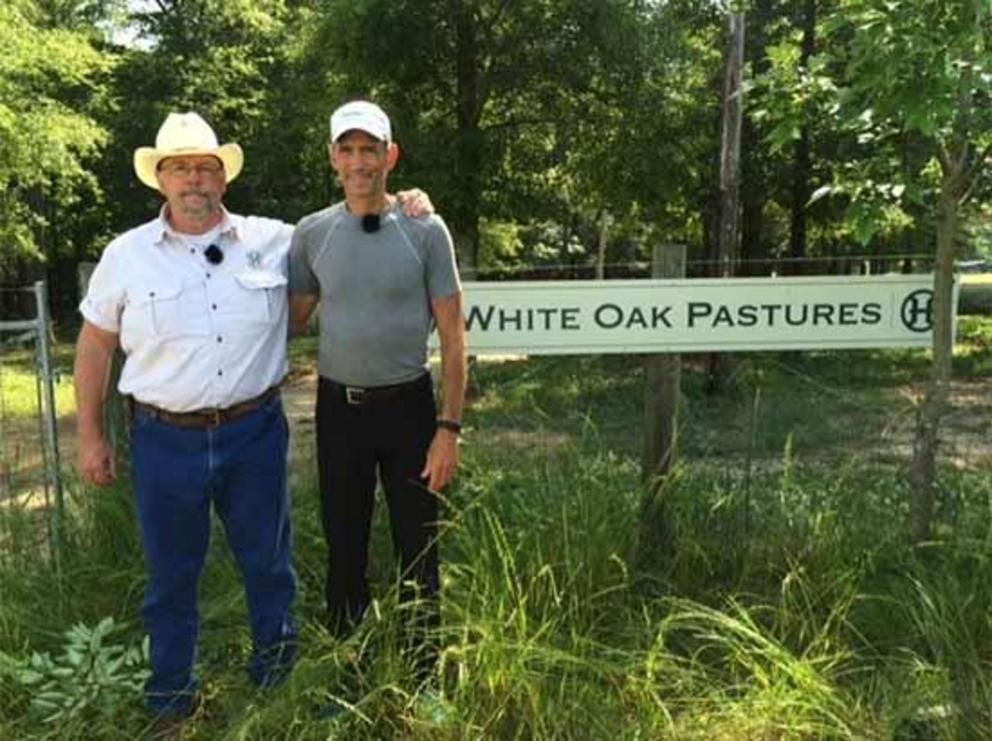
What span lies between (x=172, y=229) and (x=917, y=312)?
9.14 feet

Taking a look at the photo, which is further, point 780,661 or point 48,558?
point 48,558

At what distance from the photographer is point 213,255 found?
3.08 metres

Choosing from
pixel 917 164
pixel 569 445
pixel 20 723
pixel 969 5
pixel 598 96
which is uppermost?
pixel 598 96

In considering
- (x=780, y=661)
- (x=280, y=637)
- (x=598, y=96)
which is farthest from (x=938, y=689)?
(x=598, y=96)

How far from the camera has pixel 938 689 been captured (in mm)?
3045

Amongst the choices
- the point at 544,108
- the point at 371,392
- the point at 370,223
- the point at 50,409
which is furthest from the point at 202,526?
the point at 544,108

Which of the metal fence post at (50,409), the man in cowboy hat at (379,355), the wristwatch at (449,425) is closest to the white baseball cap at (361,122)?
the man in cowboy hat at (379,355)

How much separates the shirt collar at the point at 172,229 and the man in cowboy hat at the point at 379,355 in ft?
0.62

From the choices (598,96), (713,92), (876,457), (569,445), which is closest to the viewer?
(569,445)

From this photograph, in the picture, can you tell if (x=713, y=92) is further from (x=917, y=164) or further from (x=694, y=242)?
(x=917, y=164)

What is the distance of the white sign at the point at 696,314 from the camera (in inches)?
160

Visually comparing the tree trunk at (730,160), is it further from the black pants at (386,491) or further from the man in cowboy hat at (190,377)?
the man in cowboy hat at (190,377)

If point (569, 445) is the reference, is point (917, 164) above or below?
above

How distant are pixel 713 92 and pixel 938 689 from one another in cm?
1076
